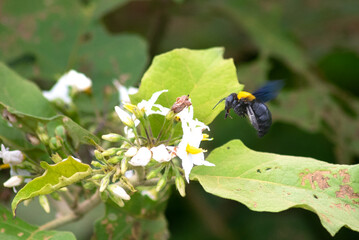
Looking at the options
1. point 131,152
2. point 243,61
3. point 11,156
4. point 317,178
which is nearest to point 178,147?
point 131,152

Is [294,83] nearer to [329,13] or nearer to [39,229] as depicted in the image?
[329,13]

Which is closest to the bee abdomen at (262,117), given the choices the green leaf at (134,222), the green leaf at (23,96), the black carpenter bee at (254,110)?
the black carpenter bee at (254,110)

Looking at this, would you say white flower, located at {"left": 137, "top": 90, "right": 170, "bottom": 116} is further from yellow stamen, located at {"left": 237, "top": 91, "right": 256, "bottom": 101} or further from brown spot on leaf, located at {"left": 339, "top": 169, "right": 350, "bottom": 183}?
brown spot on leaf, located at {"left": 339, "top": 169, "right": 350, "bottom": 183}

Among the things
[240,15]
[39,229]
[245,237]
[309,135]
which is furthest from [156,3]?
[39,229]

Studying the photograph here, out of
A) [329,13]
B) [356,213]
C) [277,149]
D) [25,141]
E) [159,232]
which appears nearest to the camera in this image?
[356,213]

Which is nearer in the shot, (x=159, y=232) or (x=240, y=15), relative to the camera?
(x=159, y=232)

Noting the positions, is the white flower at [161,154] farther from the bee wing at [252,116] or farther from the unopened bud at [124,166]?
the bee wing at [252,116]

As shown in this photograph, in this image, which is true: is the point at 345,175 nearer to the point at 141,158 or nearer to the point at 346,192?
the point at 346,192
